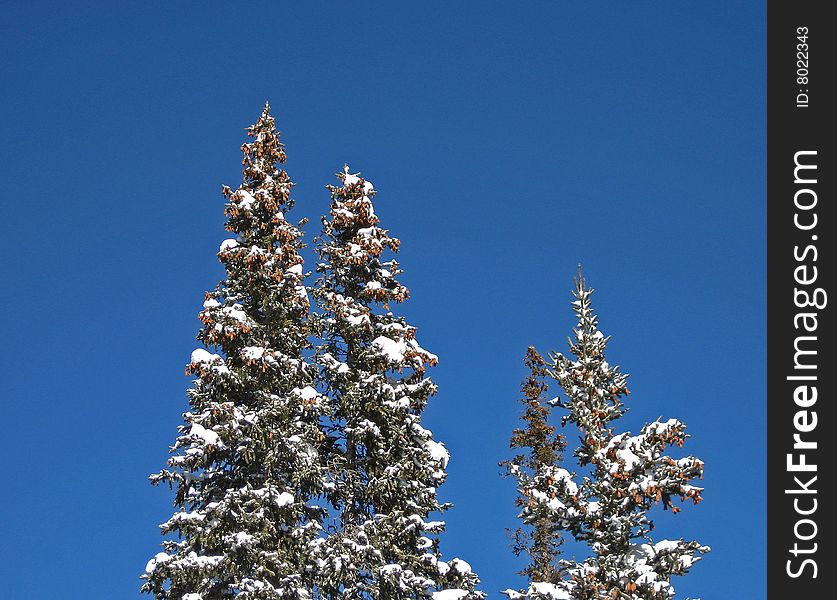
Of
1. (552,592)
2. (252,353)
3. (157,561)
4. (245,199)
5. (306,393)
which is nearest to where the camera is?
(552,592)

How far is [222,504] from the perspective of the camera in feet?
82.5

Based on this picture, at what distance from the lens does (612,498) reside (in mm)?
21906

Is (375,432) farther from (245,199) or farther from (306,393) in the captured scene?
(245,199)

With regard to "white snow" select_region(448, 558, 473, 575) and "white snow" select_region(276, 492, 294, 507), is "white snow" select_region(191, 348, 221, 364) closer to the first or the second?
"white snow" select_region(276, 492, 294, 507)

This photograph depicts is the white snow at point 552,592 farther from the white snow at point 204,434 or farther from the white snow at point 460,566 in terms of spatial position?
the white snow at point 204,434

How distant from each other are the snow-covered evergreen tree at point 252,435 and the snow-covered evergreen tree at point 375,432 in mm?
942

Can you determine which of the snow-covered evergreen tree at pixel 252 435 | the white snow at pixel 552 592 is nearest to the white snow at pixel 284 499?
the snow-covered evergreen tree at pixel 252 435

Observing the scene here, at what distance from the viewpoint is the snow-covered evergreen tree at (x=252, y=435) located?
2473 cm

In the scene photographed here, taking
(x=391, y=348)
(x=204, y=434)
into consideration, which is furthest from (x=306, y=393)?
(x=204, y=434)

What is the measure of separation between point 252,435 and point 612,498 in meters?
9.78

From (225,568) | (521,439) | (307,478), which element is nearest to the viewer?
(225,568)
